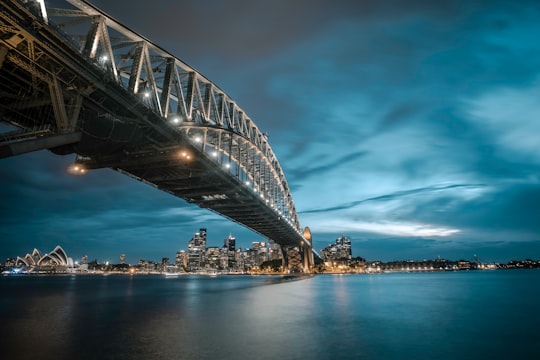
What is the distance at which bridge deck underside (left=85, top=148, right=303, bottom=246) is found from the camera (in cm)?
2884

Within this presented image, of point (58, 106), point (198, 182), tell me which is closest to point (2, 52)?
point (58, 106)

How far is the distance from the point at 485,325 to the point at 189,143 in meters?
23.6

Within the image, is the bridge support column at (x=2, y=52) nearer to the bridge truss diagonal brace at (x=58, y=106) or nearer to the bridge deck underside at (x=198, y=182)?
the bridge truss diagonal brace at (x=58, y=106)

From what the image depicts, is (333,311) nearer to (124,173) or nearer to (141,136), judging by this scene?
(141,136)

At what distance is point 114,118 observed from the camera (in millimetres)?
20641

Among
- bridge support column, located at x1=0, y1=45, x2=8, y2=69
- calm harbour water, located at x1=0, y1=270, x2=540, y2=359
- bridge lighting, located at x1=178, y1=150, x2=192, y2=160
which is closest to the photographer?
calm harbour water, located at x1=0, y1=270, x2=540, y2=359

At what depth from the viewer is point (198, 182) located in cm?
3809

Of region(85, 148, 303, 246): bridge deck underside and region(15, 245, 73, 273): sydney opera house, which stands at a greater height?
region(85, 148, 303, 246): bridge deck underside

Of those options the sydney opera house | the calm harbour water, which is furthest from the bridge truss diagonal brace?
the sydney opera house

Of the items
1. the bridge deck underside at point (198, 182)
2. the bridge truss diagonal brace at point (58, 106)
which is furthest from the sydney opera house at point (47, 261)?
the bridge truss diagonal brace at point (58, 106)

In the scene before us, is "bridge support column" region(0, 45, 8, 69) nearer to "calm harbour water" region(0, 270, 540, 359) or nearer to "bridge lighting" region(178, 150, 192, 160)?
"calm harbour water" region(0, 270, 540, 359)

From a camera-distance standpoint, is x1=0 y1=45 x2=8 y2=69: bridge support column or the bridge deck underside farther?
the bridge deck underside

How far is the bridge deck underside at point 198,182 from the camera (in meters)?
28.8

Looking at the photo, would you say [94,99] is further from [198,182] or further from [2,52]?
[198,182]
